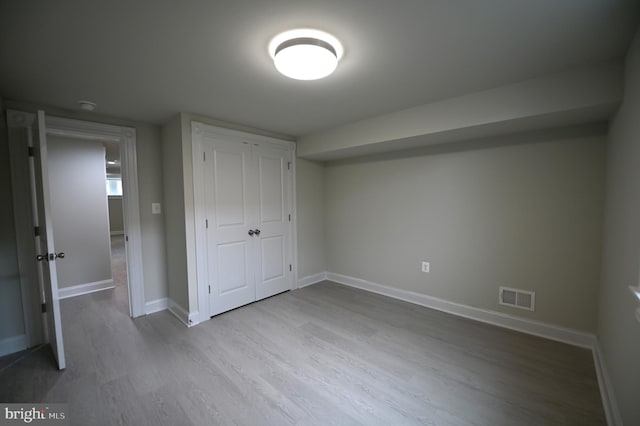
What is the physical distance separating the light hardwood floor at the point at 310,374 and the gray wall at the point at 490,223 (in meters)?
0.44

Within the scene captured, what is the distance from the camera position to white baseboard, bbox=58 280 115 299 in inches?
143

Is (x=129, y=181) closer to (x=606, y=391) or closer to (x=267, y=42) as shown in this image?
(x=267, y=42)

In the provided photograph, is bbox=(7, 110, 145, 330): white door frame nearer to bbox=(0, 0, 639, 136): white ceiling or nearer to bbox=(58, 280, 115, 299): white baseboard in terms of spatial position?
bbox=(0, 0, 639, 136): white ceiling

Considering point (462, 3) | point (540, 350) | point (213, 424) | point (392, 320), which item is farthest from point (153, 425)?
point (540, 350)

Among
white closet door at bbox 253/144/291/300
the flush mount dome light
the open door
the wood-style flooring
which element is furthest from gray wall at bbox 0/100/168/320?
the flush mount dome light

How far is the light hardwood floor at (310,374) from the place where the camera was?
63.9 inches

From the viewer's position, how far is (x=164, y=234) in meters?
3.15

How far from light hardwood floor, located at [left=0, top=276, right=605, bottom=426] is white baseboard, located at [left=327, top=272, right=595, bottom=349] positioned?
0.09 metres

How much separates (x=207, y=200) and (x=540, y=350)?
346 centimetres

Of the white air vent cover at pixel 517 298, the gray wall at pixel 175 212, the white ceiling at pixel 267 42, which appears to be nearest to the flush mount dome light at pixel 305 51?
the white ceiling at pixel 267 42

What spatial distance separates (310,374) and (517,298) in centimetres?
214

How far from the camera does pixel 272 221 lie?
11.7ft

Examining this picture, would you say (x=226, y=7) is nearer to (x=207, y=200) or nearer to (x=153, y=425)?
(x=207, y=200)

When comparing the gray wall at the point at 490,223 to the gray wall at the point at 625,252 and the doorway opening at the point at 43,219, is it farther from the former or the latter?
the doorway opening at the point at 43,219
